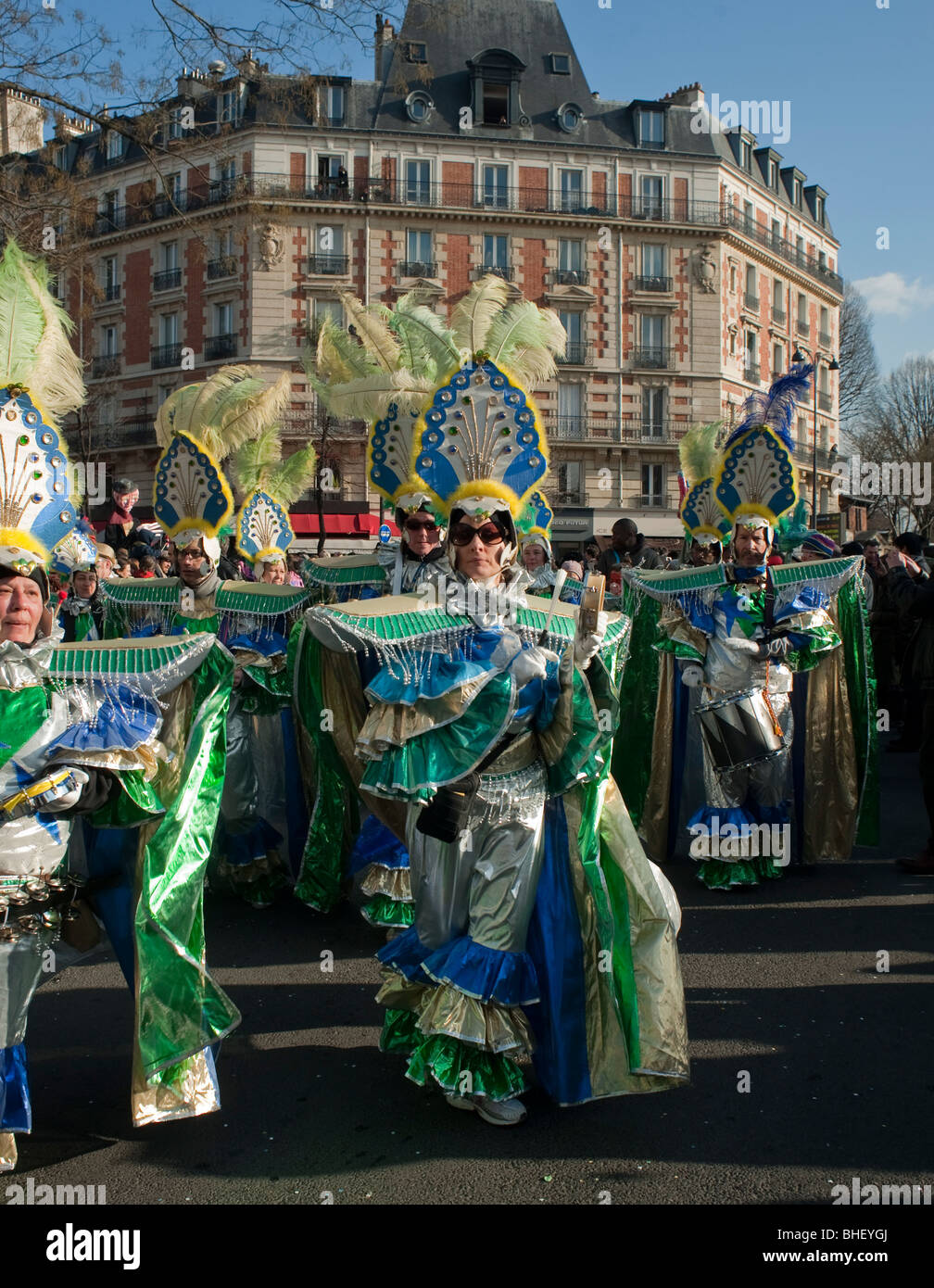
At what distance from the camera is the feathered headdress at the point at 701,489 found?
8.29 meters

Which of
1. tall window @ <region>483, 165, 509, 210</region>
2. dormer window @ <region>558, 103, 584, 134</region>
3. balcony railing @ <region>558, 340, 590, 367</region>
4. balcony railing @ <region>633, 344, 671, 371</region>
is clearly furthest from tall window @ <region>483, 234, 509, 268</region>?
balcony railing @ <region>633, 344, 671, 371</region>

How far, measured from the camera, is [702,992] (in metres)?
4.76

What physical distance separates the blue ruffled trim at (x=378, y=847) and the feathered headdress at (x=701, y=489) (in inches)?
134

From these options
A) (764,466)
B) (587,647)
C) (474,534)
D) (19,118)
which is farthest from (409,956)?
(19,118)

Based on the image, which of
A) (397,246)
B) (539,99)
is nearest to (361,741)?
(397,246)

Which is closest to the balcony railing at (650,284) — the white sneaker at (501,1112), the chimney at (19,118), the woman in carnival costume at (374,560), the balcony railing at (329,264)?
the balcony railing at (329,264)

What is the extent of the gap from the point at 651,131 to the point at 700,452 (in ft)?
116

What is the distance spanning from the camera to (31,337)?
3635mm

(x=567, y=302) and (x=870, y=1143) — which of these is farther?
(x=567, y=302)

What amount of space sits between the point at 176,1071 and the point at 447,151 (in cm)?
3859

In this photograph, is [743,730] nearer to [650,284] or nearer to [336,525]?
[336,525]

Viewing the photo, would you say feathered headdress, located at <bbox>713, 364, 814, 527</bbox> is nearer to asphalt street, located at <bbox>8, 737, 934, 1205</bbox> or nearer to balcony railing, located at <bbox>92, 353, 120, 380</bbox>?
asphalt street, located at <bbox>8, 737, 934, 1205</bbox>

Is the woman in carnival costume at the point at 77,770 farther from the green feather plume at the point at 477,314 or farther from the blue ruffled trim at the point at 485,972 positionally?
the green feather plume at the point at 477,314

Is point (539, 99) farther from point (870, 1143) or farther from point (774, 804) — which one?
point (870, 1143)
